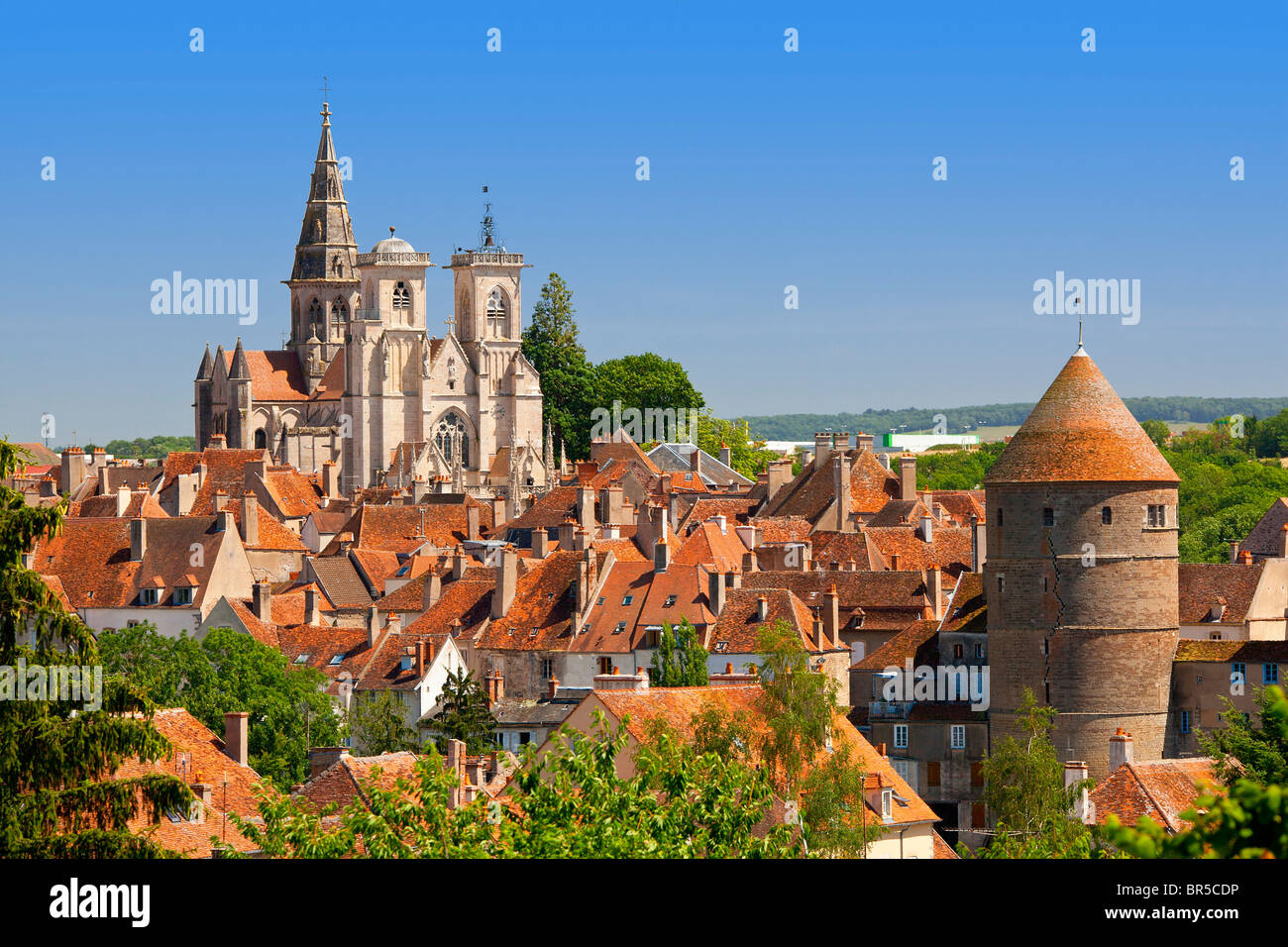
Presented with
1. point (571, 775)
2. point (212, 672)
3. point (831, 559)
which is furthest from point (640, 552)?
point (571, 775)

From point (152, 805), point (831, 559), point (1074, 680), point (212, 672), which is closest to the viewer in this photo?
point (152, 805)

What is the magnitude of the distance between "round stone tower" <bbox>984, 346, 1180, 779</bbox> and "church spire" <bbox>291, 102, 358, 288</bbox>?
112m

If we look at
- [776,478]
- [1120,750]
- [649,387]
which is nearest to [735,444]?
[649,387]

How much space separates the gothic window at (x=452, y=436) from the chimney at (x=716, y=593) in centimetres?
8155

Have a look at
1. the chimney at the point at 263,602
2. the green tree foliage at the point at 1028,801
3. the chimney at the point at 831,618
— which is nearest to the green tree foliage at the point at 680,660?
the chimney at the point at 831,618

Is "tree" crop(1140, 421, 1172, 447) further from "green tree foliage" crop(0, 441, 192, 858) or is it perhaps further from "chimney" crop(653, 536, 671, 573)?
"green tree foliage" crop(0, 441, 192, 858)

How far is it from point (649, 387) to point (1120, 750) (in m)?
112

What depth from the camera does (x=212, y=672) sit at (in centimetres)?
5750

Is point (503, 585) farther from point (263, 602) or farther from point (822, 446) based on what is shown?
point (822, 446)

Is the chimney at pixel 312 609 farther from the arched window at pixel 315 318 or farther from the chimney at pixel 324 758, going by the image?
the arched window at pixel 315 318

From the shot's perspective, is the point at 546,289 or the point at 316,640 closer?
the point at 316,640

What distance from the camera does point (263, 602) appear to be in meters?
73.6
